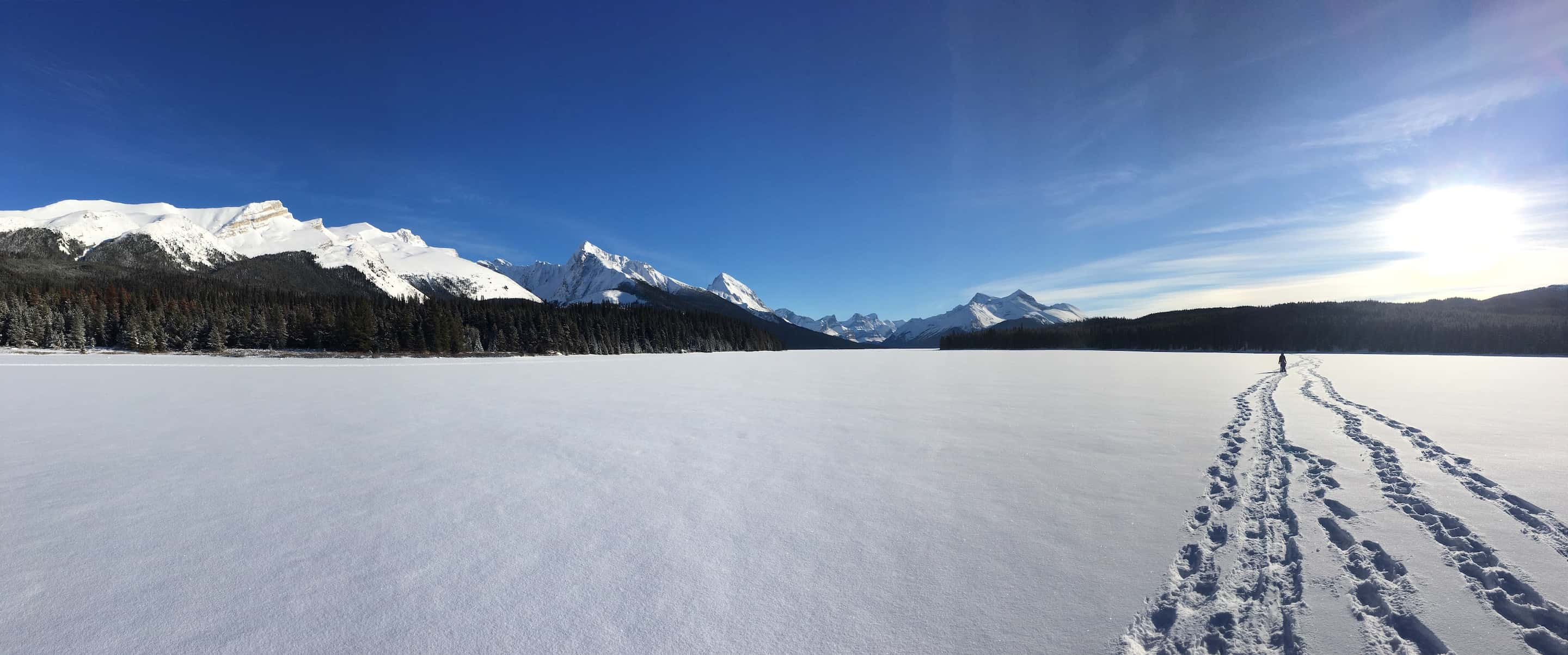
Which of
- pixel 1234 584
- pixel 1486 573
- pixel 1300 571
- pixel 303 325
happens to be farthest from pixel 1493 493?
pixel 303 325

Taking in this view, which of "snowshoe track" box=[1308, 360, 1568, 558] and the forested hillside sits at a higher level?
the forested hillside

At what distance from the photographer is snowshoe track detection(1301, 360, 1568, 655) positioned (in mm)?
4156

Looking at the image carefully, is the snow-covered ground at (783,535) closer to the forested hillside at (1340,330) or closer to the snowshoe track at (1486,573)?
the snowshoe track at (1486,573)

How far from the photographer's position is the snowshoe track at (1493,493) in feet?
20.0

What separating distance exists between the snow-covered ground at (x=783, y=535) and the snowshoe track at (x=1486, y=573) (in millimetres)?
32

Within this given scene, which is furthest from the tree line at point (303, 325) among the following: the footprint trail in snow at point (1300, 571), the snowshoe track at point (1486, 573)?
the snowshoe track at point (1486, 573)

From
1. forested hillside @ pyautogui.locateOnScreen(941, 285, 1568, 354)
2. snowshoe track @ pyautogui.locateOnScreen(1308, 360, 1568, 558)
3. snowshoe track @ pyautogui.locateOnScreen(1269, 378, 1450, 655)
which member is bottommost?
snowshoe track @ pyautogui.locateOnScreen(1269, 378, 1450, 655)

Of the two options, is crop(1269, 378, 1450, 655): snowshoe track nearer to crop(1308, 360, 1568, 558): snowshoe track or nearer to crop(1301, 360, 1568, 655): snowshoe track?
crop(1301, 360, 1568, 655): snowshoe track

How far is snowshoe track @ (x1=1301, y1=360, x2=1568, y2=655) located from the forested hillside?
117 meters

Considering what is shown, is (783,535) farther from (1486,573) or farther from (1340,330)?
(1340,330)

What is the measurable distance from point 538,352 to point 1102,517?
8662cm

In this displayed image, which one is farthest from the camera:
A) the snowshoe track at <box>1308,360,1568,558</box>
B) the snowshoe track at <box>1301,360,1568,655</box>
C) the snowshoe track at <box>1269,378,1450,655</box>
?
the snowshoe track at <box>1308,360,1568,558</box>

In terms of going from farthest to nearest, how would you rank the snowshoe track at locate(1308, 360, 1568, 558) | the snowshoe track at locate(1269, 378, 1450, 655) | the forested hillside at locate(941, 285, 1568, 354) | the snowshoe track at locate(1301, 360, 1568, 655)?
the forested hillside at locate(941, 285, 1568, 354), the snowshoe track at locate(1308, 360, 1568, 558), the snowshoe track at locate(1301, 360, 1568, 655), the snowshoe track at locate(1269, 378, 1450, 655)

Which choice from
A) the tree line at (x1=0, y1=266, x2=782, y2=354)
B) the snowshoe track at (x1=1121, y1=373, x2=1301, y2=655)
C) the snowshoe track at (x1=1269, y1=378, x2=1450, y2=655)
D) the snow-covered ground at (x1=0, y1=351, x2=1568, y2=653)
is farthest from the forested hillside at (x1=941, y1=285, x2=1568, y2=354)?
the snowshoe track at (x1=1269, y1=378, x2=1450, y2=655)
